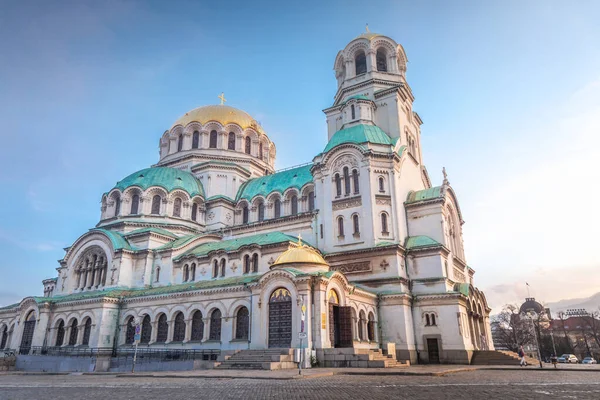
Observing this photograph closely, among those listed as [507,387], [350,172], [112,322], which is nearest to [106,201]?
[112,322]

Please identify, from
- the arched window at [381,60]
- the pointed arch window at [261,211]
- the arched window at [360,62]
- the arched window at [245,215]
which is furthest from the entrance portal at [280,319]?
the arched window at [381,60]

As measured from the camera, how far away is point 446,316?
29.2 metres

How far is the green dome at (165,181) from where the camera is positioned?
4062 cm

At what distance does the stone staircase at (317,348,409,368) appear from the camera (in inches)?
871

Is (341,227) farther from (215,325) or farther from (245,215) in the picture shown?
(245,215)

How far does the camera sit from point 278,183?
40.0 meters

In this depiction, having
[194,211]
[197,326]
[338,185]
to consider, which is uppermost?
[194,211]

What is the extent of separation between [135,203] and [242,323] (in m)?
18.2

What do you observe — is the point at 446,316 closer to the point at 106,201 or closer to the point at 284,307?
the point at 284,307

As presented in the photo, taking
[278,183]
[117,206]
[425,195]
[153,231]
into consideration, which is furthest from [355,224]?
[117,206]

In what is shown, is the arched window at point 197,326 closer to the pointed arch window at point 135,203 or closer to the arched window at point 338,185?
the arched window at point 338,185

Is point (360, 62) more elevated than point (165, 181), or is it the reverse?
point (360, 62)

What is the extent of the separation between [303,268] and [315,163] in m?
11.3

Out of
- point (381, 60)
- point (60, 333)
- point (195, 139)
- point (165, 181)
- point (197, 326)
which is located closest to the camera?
point (197, 326)
